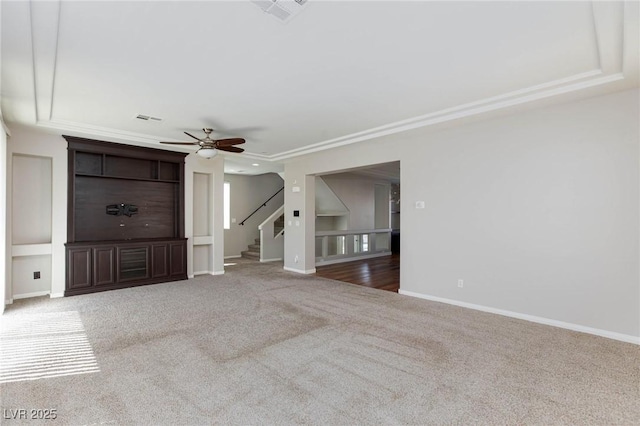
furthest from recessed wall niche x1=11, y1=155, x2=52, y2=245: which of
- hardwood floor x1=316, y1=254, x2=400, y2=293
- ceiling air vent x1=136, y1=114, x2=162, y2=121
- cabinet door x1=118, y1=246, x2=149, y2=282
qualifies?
hardwood floor x1=316, y1=254, x2=400, y2=293

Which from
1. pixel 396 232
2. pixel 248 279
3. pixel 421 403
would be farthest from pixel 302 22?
pixel 396 232

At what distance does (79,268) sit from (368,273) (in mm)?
5525

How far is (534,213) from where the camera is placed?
153 inches

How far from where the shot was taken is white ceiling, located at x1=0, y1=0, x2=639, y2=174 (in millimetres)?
2188

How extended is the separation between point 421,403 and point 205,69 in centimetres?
340

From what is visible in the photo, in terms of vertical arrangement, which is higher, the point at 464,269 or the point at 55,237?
the point at 55,237

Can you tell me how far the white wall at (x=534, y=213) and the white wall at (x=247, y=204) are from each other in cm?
598

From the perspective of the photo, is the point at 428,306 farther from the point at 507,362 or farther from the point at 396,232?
the point at 396,232

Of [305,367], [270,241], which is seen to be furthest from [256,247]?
[305,367]

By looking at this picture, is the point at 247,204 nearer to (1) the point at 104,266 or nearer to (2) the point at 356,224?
(2) the point at 356,224

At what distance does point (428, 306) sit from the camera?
4508 mm

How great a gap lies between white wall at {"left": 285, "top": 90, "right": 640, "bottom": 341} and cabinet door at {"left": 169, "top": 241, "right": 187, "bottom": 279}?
14.2ft

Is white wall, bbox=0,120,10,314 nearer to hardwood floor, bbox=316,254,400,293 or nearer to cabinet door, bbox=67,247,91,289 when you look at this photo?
cabinet door, bbox=67,247,91,289

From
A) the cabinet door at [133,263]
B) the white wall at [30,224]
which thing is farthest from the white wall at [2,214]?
the cabinet door at [133,263]
